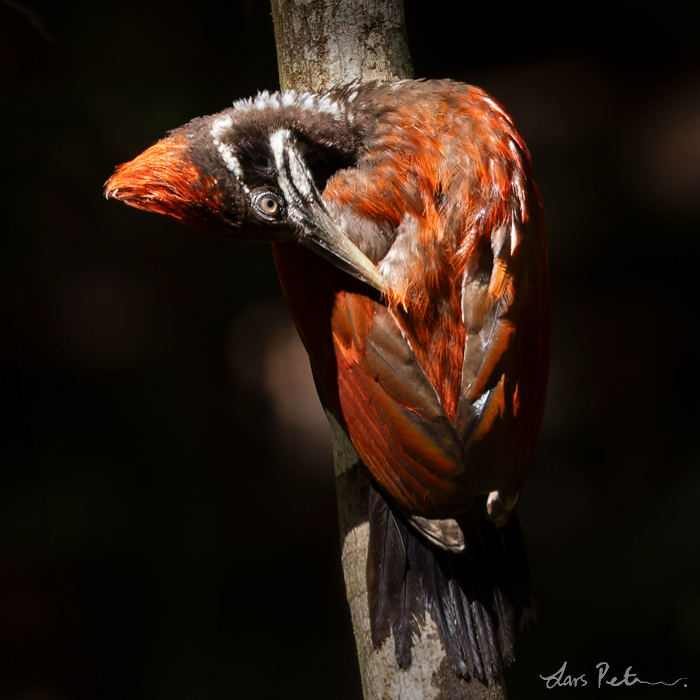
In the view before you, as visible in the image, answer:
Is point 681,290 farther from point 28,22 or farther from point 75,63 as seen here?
point 28,22

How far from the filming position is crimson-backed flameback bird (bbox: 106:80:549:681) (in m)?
1.39

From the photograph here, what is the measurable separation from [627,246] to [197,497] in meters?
2.10

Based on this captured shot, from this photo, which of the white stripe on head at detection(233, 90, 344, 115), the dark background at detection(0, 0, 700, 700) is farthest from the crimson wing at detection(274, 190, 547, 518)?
the dark background at detection(0, 0, 700, 700)

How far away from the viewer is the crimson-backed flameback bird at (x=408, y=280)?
1392 millimetres

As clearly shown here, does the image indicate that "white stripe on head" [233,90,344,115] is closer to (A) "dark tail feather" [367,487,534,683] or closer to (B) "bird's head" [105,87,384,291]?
(B) "bird's head" [105,87,384,291]

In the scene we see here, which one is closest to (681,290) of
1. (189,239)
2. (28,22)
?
(189,239)

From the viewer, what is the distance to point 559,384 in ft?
9.53

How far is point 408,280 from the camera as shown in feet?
4.63

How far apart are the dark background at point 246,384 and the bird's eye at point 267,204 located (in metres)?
1.18

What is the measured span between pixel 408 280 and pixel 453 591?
30.9 inches
